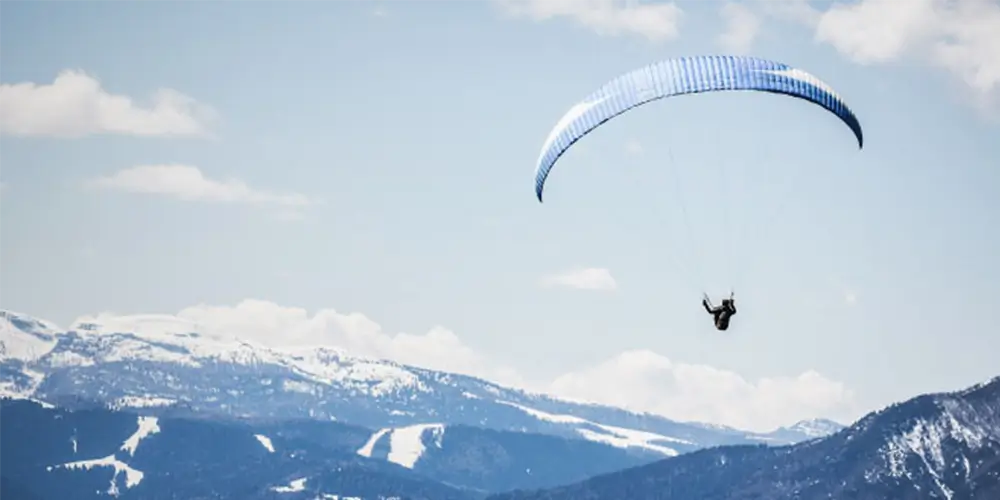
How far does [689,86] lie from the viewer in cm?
8069

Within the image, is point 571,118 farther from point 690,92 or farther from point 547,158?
point 690,92

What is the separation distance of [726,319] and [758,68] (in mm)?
13781

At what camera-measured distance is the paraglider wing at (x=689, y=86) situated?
80812 mm

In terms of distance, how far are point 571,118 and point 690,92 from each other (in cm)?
843

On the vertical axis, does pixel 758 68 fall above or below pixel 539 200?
above

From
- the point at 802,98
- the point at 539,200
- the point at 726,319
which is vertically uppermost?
the point at 802,98

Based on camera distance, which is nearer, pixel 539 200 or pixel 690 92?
pixel 690 92

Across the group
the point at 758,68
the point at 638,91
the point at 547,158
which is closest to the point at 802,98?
the point at 758,68

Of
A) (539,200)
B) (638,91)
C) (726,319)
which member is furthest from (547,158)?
(726,319)

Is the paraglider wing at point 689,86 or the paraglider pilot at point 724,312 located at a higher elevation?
the paraglider wing at point 689,86

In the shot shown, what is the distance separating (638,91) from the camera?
8175cm

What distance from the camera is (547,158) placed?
87.9m

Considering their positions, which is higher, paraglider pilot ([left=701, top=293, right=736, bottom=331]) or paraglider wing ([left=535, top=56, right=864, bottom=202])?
paraglider wing ([left=535, top=56, right=864, bottom=202])

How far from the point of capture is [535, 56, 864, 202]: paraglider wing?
80.8 m
